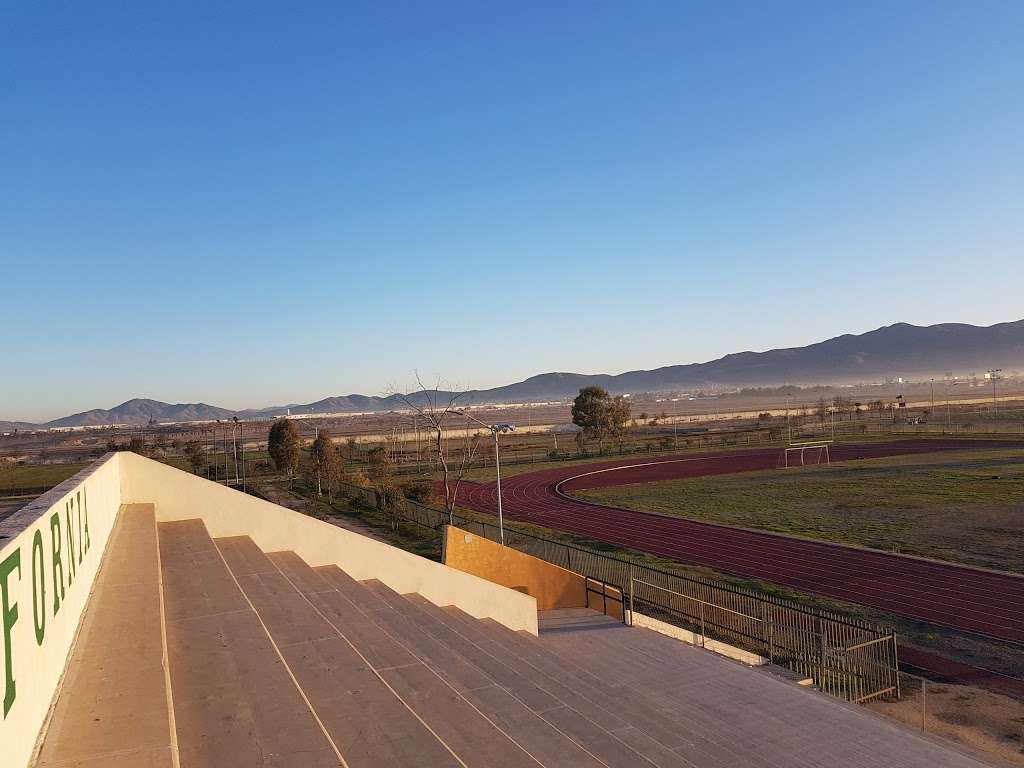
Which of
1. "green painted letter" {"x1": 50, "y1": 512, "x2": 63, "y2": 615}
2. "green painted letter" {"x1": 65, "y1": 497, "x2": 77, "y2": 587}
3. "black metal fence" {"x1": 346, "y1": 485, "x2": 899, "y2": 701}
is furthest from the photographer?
"black metal fence" {"x1": 346, "y1": 485, "x2": 899, "y2": 701}

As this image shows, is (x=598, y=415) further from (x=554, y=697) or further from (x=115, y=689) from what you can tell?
(x=115, y=689)

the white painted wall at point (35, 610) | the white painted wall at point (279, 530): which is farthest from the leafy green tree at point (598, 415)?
the white painted wall at point (35, 610)

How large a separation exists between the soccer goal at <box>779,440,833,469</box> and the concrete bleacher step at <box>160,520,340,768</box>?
52857 mm

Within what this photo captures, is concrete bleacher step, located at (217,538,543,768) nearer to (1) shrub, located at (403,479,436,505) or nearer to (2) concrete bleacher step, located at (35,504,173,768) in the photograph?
(2) concrete bleacher step, located at (35,504,173,768)

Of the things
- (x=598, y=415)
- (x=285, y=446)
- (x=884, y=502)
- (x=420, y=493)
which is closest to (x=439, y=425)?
(x=420, y=493)

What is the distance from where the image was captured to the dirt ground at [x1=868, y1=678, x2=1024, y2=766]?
36.7ft

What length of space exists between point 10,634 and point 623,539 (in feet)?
93.0

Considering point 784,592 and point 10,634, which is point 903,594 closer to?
point 784,592

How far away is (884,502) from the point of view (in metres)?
36.5

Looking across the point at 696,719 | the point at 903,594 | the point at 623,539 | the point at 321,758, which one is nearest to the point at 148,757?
the point at 321,758

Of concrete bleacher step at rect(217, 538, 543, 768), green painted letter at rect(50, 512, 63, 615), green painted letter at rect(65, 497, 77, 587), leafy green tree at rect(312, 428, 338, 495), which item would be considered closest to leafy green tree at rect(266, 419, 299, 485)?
leafy green tree at rect(312, 428, 338, 495)

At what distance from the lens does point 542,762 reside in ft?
17.7

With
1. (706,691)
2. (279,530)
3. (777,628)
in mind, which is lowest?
(777,628)

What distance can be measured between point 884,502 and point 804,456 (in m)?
25.9
